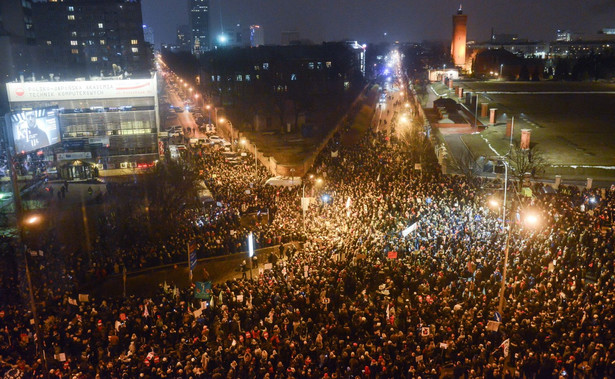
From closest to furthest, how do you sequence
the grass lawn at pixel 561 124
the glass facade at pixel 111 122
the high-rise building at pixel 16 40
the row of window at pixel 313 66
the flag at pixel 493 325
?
the flag at pixel 493 325
the grass lawn at pixel 561 124
the glass facade at pixel 111 122
the high-rise building at pixel 16 40
the row of window at pixel 313 66

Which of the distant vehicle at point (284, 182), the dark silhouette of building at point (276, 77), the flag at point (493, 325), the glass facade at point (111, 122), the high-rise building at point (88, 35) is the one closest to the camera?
the flag at point (493, 325)

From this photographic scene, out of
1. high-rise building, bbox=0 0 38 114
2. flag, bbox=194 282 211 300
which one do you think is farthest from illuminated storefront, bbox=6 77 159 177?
flag, bbox=194 282 211 300

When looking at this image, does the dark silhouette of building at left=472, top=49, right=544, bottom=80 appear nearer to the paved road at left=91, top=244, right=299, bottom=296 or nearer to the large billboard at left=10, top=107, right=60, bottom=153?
the large billboard at left=10, top=107, right=60, bottom=153

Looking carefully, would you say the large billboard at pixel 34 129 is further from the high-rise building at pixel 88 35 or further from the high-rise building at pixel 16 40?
the high-rise building at pixel 88 35

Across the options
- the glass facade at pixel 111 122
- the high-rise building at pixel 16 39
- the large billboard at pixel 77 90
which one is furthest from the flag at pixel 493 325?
the high-rise building at pixel 16 39

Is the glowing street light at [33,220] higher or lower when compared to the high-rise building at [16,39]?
lower
